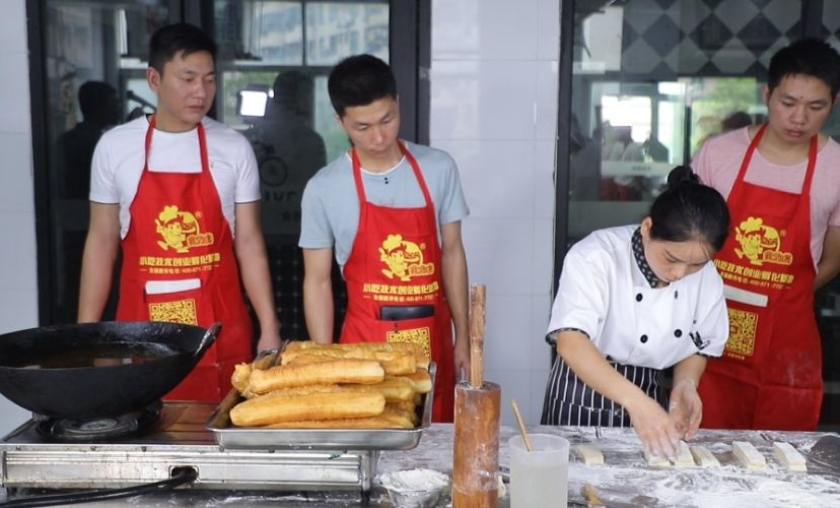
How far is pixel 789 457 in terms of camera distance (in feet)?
6.46

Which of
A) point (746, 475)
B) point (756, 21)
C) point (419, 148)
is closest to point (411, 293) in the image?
point (419, 148)

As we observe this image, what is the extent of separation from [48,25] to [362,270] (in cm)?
191

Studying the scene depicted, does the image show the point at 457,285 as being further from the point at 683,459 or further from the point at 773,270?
the point at 683,459

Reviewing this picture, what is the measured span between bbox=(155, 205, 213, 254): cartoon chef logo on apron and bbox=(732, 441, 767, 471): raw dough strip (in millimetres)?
1809

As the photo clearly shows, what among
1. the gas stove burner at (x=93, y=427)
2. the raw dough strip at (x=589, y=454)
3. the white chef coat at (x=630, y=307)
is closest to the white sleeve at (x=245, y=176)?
the white chef coat at (x=630, y=307)

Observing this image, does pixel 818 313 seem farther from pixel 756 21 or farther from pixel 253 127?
pixel 253 127

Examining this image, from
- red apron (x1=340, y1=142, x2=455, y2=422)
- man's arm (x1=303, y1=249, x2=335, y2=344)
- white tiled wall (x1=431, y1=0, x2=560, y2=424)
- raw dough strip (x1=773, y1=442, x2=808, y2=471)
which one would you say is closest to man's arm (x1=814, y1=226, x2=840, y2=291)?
white tiled wall (x1=431, y1=0, x2=560, y2=424)

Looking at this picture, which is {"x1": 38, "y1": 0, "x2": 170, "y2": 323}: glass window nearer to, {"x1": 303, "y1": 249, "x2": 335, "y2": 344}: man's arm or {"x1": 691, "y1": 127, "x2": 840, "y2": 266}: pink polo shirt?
{"x1": 303, "y1": 249, "x2": 335, "y2": 344}: man's arm

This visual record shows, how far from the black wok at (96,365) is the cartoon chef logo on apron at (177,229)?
977 millimetres

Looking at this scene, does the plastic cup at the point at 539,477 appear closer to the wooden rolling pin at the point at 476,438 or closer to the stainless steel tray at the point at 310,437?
the wooden rolling pin at the point at 476,438

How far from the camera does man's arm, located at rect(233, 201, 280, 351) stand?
3059 mm

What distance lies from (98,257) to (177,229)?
1.00ft

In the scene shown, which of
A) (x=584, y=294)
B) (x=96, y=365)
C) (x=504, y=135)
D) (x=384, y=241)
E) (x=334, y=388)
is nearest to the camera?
(x=334, y=388)

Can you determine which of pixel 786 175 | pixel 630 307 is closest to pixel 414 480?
pixel 630 307
